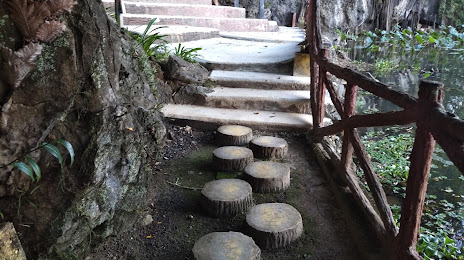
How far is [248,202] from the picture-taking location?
2328mm

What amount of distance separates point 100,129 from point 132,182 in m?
0.50

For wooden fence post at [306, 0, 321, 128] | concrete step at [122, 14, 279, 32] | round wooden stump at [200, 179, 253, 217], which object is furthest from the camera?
concrete step at [122, 14, 279, 32]

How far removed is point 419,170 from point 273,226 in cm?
83

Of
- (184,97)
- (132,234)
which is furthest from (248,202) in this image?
(184,97)

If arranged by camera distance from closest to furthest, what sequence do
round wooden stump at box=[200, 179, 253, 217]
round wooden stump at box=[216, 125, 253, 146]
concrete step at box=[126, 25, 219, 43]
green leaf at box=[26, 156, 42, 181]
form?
green leaf at box=[26, 156, 42, 181] → round wooden stump at box=[200, 179, 253, 217] → round wooden stump at box=[216, 125, 253, 146] → concrete step at box=[126, 25, 219, 43]

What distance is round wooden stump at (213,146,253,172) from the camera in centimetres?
278

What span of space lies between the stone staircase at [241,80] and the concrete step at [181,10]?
16 mm

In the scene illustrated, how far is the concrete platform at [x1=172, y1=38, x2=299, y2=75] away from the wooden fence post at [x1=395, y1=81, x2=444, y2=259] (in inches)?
110

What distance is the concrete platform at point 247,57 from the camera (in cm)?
433

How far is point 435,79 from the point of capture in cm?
947

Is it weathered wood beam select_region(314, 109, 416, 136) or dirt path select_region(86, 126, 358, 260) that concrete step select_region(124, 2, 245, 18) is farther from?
weathered wood beam select_region(314, 109, 416, 136)

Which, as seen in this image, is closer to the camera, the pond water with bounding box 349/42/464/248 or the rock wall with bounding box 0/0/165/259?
the rock wall with bounding box 0/0/165/259

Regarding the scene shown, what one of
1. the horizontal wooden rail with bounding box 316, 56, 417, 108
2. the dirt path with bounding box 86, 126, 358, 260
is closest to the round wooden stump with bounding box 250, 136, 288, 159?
the dirt path with bounding box 86, 126, 358, 260

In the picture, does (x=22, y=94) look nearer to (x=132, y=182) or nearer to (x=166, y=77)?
(x=132, y=182)
